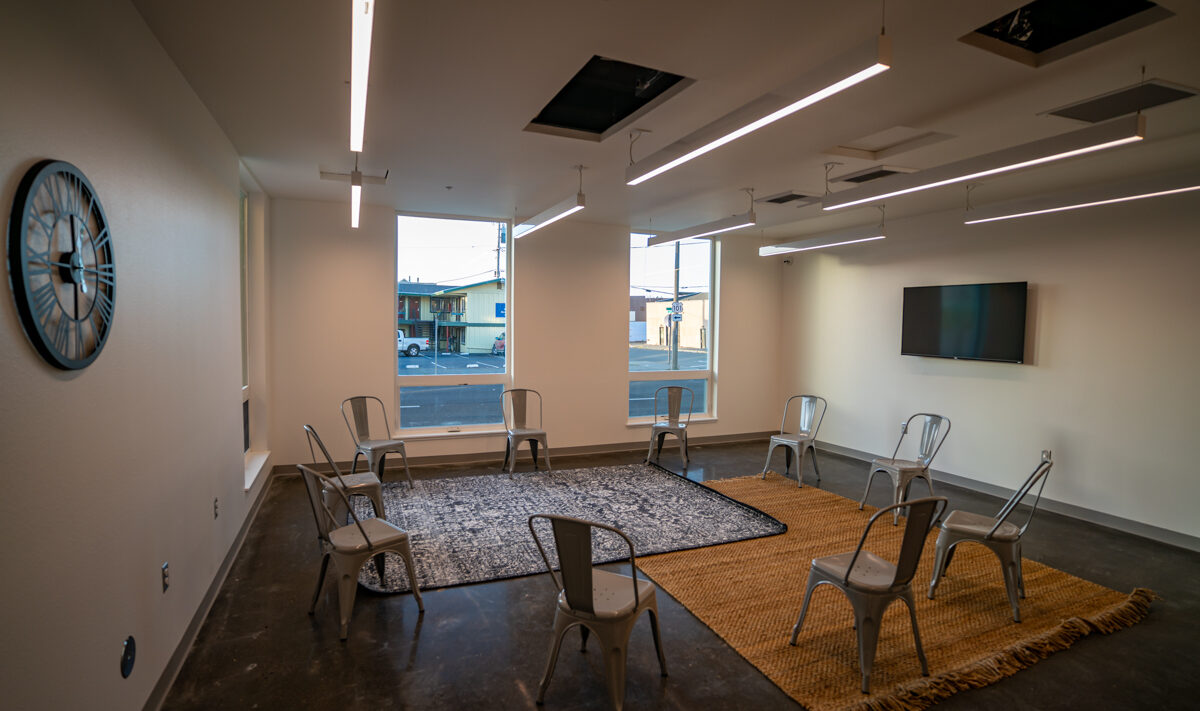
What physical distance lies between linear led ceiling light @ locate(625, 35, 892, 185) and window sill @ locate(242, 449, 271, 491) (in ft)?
12.9

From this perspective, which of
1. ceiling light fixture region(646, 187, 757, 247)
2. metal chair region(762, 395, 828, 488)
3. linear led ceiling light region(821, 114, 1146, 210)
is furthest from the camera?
metal chair region(762, 395, 828, 488)

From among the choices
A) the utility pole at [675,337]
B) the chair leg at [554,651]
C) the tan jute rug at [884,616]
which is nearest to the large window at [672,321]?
the utility pole at [675,337]

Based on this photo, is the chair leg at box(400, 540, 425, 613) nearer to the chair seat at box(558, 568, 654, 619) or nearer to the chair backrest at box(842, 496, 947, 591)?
the chair seat at box(558, 568, 654, 619)

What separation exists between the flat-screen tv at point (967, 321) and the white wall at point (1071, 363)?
0.11 metres

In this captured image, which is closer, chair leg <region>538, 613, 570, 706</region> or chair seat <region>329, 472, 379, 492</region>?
chair leg <region>538, 613, 570, 706</region>

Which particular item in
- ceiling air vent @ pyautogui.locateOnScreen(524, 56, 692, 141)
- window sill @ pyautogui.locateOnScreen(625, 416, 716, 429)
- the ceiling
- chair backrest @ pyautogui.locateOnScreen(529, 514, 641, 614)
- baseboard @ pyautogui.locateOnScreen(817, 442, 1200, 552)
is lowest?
baseboard @ pyautogui.locateOnScreen(817, 442, 1200, 552)

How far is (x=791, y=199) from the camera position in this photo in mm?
5391

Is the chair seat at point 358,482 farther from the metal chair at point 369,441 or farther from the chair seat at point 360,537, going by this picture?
the chair seat at point 360,537

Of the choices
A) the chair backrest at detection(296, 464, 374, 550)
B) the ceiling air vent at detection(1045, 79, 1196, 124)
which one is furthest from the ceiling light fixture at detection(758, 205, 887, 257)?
the chair backrest at detection(296, 464, 374, 550)

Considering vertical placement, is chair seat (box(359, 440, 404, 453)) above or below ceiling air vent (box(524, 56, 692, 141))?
below

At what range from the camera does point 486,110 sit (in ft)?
10.7

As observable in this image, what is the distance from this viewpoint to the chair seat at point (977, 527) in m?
3.23

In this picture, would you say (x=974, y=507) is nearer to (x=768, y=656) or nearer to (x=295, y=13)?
(x=768, y=656)

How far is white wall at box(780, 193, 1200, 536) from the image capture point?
4391 millimetres
